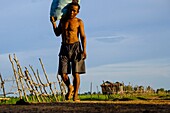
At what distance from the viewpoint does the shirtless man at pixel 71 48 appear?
10117 mm

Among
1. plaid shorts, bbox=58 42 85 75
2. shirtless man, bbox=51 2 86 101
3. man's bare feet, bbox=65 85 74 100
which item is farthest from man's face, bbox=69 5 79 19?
man's bare feet, bbox=65 85 74 100

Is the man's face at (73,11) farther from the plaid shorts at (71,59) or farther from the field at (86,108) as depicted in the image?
the field at (86,108)

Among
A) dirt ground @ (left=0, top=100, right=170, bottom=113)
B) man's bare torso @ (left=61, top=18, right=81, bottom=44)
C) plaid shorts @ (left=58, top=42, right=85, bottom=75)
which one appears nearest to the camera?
dirt ground @ (left=0, top=100, right=170, bottom=113)

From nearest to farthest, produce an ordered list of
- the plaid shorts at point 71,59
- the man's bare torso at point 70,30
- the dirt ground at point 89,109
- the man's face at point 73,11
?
the dirt ground at point 89,109, the plaid shorts at point 71,59, the man's face at point 73,11, the man's bare torso at point 70,30

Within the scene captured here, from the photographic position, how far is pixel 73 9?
10.2m

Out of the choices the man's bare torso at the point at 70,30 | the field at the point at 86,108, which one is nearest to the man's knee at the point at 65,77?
the man's bare torso at the point at 70,30

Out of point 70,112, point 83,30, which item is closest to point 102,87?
point 83,30

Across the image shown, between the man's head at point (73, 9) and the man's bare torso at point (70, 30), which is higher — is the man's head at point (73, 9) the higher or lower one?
the higher one

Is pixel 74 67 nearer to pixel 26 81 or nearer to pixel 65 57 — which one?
pixel 65 57

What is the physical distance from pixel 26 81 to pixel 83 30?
638 centimetres

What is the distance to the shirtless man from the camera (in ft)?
33.2

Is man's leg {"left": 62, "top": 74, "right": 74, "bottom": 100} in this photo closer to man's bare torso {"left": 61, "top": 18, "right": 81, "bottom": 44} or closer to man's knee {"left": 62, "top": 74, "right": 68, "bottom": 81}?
man's knee {"left": 62, "top": 74, "right": 68, "bottom": 81}

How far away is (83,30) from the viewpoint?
10562 millimetres

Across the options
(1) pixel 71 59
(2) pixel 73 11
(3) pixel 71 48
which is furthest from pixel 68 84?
(2) pixel 73 11
